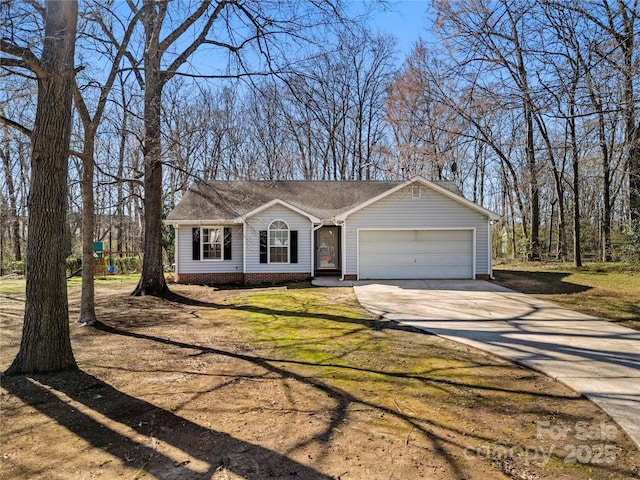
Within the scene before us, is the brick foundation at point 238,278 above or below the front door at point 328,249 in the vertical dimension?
below

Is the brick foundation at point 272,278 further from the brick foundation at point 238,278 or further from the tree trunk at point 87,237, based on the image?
the tree trunk at point 87,237

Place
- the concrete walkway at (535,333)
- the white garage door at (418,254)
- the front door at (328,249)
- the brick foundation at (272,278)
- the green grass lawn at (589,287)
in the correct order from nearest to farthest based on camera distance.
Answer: the concrete walkway at (535,333) < the green grass lawn at (589,287) < the white garage door at (418,254) < the brick foundation at (272,278) < the front door at (328,249)

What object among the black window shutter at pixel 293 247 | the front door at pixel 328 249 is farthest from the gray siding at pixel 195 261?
the front door at pixel 328 249

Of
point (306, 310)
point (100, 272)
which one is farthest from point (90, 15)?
point (100, 272)

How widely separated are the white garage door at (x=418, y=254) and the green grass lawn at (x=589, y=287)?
5.72 ft

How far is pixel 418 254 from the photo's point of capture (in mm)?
16312

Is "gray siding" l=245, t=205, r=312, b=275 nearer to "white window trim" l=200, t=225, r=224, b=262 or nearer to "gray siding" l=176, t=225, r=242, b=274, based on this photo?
"gray siding" l=176, t=225, r=242, b=274

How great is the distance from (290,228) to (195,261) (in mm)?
4271

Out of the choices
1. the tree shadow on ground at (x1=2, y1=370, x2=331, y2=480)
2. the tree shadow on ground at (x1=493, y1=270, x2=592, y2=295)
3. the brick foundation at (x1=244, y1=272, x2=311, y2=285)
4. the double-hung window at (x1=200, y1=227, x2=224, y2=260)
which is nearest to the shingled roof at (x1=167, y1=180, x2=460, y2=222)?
the double-hung window at (x1=200, y1=227, x2=224, y2=260)

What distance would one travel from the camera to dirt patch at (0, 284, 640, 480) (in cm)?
318

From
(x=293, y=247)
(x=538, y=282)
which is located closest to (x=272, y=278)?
(x=293, y=247)

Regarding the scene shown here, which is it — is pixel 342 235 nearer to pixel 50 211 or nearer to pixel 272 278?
pixel 272 278

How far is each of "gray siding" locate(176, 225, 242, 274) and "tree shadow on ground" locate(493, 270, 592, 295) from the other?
1064cm

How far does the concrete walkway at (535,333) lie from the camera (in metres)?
4.93
